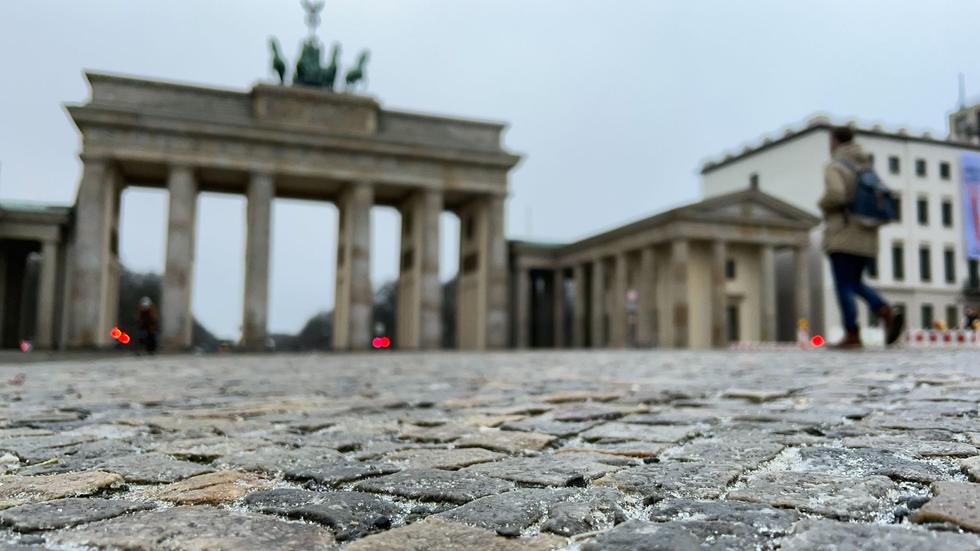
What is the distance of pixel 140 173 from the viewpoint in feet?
121

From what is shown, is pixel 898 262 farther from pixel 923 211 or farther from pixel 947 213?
pixel 947 213

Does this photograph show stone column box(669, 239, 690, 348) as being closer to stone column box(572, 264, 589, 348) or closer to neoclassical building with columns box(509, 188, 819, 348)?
neoclassical building with columns box(509, 188, 819, 348)

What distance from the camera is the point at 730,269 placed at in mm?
43688

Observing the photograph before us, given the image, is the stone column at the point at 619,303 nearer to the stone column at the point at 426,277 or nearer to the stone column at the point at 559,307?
the stone column at the point at 559,307

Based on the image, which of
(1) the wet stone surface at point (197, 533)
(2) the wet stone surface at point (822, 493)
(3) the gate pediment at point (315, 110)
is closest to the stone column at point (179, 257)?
(3) the gate pediment at point (315, 110)

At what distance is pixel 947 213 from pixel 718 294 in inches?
875

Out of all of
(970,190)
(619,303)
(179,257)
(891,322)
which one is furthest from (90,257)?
(970,190)

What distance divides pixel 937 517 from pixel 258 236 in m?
35.0

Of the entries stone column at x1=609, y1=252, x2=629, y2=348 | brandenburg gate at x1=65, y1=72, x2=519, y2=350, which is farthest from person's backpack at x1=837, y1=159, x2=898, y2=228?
stone column at x1=609, y1=252, x2=629, y2=348

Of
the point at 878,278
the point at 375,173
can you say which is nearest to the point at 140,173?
the point at 375,173

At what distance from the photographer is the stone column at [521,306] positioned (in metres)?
49.1

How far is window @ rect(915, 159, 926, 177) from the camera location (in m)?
49.1

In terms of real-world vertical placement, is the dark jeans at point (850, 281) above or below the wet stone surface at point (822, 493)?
above

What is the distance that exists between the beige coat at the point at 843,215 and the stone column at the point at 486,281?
25.7 meters
